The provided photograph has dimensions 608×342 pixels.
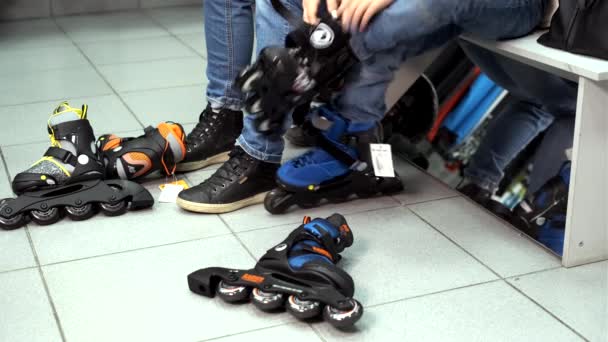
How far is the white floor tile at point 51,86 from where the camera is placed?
97.3 inches

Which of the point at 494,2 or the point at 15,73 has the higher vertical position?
the point at 494,2

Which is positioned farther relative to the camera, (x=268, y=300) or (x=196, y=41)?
(x=196, y=41)

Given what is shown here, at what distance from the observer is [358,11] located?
4.88ft

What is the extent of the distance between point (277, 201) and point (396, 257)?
0.97 feet

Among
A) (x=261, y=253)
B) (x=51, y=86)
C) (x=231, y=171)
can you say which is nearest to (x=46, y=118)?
(x=51, y=86)

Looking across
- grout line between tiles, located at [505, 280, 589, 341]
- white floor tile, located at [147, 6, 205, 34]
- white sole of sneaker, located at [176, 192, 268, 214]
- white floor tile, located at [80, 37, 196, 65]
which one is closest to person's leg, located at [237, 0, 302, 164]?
white sole of sneaker, located at [176, 192, 268, 214]

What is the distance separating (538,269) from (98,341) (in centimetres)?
80

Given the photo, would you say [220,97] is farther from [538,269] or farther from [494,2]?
[538,269]

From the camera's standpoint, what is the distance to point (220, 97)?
1926 millimetres

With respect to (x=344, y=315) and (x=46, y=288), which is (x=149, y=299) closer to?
(x=46, y=288)

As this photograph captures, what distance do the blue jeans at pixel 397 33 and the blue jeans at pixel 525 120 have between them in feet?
0.57

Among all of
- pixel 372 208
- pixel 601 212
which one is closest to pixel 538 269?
pixel 601 212

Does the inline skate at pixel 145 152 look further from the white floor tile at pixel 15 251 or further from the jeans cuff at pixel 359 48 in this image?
the jeans cuff at pixel 359 48

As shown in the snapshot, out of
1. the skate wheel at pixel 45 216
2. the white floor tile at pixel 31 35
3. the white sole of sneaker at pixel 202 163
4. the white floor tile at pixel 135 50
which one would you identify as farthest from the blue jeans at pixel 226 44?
the white floor tile at pixel 31 35
